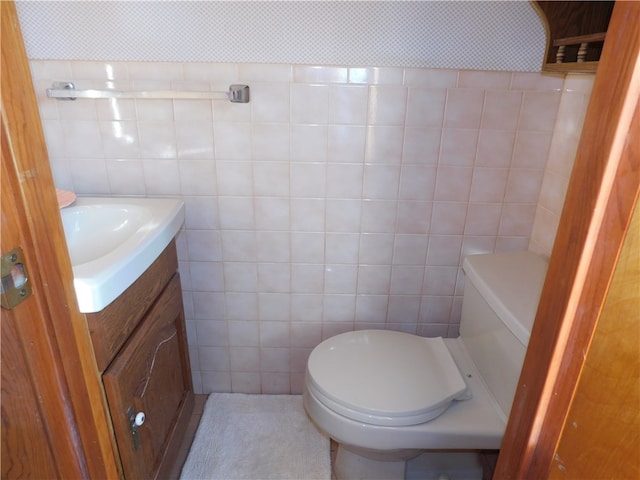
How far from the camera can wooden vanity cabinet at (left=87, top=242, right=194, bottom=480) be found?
36.6 inches

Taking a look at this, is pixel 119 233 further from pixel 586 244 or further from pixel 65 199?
Result: pixel 586 244

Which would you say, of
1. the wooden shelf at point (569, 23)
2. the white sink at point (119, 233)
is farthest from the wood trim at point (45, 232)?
the wooden shelf at point (569, 23)

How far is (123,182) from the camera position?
1.42m

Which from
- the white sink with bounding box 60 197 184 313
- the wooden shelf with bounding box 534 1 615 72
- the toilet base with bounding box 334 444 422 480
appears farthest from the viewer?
the toilet base with bounding box 334 444 422 480

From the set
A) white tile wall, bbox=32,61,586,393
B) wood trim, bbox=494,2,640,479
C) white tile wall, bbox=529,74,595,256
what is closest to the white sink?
white tile wall, bbox=32,61,586,393

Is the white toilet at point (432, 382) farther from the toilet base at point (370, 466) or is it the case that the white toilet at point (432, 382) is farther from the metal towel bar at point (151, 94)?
the metal towel bar at point (151, 94)

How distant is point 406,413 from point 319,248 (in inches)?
23.8

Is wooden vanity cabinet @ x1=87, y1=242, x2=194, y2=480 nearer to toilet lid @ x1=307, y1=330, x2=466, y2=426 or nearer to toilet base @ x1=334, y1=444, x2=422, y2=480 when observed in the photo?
toilet lid @ x1=307, y1=330, x2=466, y2=426

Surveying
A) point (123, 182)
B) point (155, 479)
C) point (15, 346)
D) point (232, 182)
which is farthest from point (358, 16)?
point (155, 479)

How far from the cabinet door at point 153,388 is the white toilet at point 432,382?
41 cm

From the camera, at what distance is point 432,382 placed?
1214mm

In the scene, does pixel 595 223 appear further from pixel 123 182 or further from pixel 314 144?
pixel 123 182

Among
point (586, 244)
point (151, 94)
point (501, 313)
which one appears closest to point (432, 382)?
point (501, 313)

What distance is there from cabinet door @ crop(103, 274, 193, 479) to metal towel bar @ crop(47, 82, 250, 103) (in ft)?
1.74
